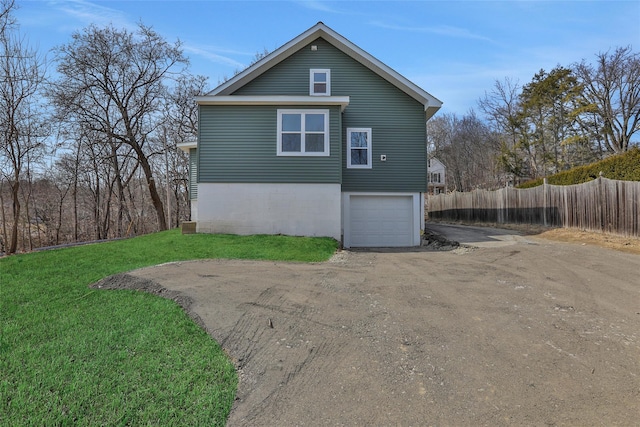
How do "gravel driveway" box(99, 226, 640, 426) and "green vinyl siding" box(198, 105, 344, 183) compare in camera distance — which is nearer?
"gravel driveway" box(99, 226, 640, 426)

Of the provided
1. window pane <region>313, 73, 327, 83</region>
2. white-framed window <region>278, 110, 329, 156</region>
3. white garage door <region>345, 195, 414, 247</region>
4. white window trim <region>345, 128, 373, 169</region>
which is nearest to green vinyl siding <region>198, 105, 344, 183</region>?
white-framed window <region>278, 110, 329, 156</region>

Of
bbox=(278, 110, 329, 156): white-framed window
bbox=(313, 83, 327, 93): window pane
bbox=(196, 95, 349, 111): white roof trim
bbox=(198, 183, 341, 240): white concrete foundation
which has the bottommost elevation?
bbox=(198, 183, 341, 240): white concrete foundation

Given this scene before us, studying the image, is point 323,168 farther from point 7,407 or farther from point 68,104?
point 68,104

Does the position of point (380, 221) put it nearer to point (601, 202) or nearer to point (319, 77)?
point (319, 77)

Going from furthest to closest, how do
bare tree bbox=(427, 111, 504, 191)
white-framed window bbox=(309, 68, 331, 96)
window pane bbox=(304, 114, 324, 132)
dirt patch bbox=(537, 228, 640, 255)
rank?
bare tree bbox=(427, 111, 504, 191) → white-framed window bbox=(309, 68, 331, 96) → window pane bbox=(304, 114, 324, 132) → dirt patch bbox=(537, 228, 640, 255)

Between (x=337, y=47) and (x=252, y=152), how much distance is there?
543 centimetres

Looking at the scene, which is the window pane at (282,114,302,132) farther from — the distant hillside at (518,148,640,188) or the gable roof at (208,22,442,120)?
the distant hillside at (518,148,640,188)

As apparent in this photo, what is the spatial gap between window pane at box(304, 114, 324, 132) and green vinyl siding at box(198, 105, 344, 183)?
32 centimetres

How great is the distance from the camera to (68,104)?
18.8 metres

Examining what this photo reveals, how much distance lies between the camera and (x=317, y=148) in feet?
40.4

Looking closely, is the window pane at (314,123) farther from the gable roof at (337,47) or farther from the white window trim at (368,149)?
the gable roof at (337,47)

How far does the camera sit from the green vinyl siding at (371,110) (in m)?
13.8

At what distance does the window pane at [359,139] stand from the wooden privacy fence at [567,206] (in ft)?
25.6

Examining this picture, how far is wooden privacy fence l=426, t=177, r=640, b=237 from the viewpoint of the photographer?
10.9 m
